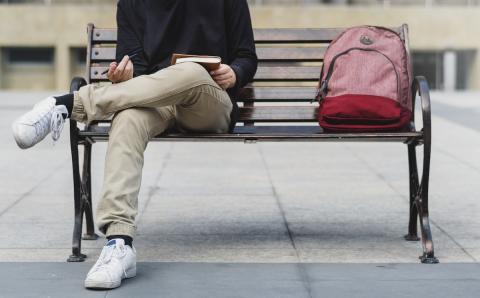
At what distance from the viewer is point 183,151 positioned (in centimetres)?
1081

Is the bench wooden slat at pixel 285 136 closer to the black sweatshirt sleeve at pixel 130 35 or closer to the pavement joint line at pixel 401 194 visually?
the black sweatshirt sleeve at pixel 130 35

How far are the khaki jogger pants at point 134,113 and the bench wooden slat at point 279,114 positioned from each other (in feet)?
2.56

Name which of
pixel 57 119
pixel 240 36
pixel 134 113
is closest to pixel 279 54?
pixel 240 36

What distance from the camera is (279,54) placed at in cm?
630

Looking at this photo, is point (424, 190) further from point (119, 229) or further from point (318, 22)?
point (318, 22)

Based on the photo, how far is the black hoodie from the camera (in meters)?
5.45

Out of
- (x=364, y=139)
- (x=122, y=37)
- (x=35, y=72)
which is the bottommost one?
(x=35, y=72)

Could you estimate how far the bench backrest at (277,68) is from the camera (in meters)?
5.98

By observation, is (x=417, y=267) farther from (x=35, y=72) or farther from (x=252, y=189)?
(x=35, y=72)

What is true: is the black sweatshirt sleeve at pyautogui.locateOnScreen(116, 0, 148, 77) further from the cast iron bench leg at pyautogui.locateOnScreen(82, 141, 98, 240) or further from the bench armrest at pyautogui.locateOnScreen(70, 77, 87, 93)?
the cast iron bench leg at pyautogui.locateOnScreen(82, 141, 98, 240)

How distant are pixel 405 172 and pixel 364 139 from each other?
3.68 m

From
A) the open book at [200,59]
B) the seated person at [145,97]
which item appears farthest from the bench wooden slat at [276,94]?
the open book at [200,59]

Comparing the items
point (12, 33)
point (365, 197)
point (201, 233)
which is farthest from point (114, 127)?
point (12, 33)

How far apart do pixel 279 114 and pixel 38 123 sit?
5.78 ft
